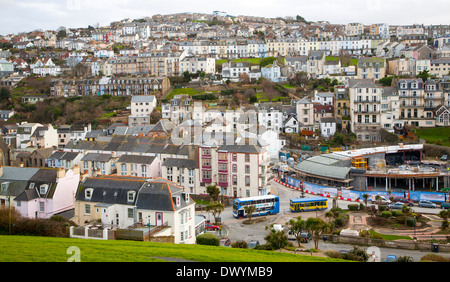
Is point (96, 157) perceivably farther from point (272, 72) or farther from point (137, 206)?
point (272, 72)

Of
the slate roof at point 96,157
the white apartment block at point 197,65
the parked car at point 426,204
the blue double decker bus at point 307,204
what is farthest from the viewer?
the white apartment block at point 197,65

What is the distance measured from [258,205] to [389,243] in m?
9.14

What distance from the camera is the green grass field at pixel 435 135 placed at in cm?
4541

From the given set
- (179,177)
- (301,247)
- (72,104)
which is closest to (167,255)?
(301,247)

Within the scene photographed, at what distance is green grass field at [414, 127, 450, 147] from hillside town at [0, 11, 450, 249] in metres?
1.12

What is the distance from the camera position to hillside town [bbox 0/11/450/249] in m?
26.3

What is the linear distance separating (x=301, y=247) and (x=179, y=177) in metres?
14.4

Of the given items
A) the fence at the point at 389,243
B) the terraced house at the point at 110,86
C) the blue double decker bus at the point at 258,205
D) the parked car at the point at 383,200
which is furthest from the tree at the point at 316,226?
the terraced house at the point at 110,86

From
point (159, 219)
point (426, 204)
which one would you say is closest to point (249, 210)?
point (159, 219)

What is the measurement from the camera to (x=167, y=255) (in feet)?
45.4

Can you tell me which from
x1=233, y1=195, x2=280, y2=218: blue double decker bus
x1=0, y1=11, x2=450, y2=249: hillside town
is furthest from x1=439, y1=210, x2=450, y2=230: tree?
x1=233, y1=195, x2=280, y2=218: blue double decker bus

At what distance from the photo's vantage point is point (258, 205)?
101 feet

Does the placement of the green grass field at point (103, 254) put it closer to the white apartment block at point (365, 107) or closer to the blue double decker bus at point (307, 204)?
the blue double decker bus at point (307, 204)

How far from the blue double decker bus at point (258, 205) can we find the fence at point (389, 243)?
623 cm
